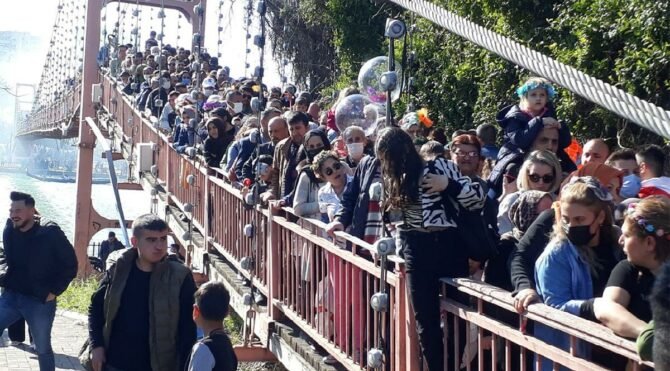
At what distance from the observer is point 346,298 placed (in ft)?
19.4

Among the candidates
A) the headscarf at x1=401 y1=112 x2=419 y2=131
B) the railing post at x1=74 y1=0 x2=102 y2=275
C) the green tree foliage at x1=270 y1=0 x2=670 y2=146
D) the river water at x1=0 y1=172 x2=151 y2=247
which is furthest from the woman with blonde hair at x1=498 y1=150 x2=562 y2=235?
the river water at x1=0 y1=172 x2=151 y2=247

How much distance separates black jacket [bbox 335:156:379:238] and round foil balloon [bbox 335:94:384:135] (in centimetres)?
69

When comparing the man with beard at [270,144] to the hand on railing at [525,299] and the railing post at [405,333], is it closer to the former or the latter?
the railing post at [405,333]

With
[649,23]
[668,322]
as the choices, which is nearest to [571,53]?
[649,23]

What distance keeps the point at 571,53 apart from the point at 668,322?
7.44 metres

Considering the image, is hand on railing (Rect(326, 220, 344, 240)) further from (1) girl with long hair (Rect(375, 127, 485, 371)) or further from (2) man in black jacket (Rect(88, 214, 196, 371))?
(1) girl with long hair (Rect(375, 127, 485, 371))

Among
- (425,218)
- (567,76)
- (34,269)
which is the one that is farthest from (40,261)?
(567,76)

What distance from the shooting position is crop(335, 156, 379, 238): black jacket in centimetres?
565

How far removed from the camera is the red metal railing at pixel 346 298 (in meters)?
3.92

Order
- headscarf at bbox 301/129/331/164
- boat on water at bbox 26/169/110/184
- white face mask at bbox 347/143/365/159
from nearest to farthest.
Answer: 1. white face mask at bbox 347/143/365/159
2. headscarf at bbox 301/129/331/164
3. boat on water at bbox 26/169/110/184

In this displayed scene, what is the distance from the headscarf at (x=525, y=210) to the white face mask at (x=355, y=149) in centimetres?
181

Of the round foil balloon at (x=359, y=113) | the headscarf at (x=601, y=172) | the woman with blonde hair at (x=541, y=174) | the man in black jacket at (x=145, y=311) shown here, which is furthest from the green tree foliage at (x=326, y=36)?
the woman with blonde hair at (x=541, y=174)

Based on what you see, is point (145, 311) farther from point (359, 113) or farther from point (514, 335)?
point (514, 335)

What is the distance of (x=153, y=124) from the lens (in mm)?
15336
